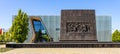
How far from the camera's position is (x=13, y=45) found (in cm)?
2612

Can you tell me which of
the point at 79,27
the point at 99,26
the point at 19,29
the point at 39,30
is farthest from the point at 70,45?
the point at 99,26

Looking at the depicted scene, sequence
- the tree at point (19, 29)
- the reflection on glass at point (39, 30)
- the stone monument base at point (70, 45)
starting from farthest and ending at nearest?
the reflection on glass at point (39, 30)
the tree at point (19, 29)
the stone monument base at point (70, 45)

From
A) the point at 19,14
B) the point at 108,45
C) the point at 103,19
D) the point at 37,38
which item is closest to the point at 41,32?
the point at 37,38

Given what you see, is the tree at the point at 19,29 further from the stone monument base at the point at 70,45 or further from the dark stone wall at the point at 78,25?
the dark stone wall at the point at 78,25

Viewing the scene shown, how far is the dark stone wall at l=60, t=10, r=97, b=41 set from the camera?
28078mm

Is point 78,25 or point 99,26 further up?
point 99,26

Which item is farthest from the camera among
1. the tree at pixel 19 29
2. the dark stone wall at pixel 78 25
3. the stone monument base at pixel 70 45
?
the tree at pixel 19 29

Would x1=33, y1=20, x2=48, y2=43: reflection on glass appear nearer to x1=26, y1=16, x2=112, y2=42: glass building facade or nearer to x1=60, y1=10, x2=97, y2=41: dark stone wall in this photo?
x1=26, y1=16, x2=112, y2=42: glass building facade

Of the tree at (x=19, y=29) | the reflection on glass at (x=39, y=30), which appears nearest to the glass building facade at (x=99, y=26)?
the reflection on glass at (x=39, y=30)

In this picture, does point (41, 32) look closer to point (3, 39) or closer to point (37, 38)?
point (37, 38)

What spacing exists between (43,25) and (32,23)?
426cm

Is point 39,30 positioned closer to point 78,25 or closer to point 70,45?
point 78,25

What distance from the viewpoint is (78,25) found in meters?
28.2

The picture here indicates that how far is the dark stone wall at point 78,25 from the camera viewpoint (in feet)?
92.1
